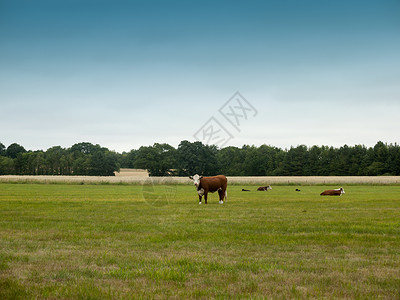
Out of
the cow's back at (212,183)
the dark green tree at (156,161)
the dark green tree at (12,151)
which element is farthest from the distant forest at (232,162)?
the cow's back at (212,183)

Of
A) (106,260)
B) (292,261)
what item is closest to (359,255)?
(292,261)

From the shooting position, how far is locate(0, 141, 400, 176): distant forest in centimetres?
10894

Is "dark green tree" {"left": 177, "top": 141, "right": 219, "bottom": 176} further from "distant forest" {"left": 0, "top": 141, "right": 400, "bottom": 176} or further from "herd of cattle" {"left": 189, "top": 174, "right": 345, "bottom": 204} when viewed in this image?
"herd of cattle" {"left": 189, "top": 174, "right": 345, "bottom": 204}

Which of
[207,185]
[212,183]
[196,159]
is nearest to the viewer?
[207,185]

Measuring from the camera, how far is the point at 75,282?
261 inches

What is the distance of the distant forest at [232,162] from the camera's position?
357ft

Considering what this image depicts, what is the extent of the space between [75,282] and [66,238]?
4883 millimetres

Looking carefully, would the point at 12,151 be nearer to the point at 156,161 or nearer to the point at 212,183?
the point at 156,161

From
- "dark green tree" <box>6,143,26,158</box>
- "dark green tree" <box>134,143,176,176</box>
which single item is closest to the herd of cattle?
"dark green tree" <box>134,143,176,176</box>

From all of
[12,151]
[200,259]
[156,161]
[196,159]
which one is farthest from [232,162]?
[200,259]

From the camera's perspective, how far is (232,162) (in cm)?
14812

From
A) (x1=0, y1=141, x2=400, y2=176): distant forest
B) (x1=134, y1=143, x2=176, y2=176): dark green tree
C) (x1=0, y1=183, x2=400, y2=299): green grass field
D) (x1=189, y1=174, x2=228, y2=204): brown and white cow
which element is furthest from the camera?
(x1=134, y1=143, x2=176, y2=176): dark green tree

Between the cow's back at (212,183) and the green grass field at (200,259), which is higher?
the cow's back at (212,183)

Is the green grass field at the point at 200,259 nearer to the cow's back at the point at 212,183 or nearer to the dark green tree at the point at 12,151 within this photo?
the cow's back at the point at 212,183
